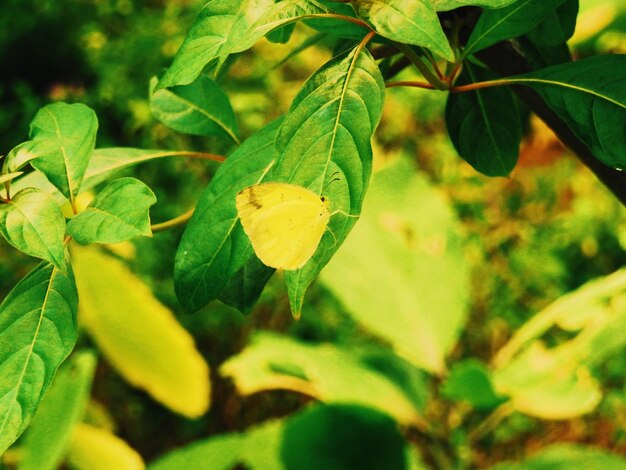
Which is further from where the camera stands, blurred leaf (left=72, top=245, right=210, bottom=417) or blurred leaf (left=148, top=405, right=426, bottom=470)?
blurred leaf (left=72, top=245, right=210, bottom=417)

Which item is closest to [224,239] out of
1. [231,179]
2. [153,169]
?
[231,179]

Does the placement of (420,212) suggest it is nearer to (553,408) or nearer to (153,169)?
(553,408)

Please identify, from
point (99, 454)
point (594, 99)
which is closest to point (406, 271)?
point (99, 454)

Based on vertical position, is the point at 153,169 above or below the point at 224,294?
below

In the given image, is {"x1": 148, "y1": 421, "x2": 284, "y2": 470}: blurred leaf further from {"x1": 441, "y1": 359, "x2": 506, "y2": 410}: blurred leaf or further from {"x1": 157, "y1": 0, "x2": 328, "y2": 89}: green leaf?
{"x1": 157, "y1": 0, "x2": 328, "y2": 89}: green leaf

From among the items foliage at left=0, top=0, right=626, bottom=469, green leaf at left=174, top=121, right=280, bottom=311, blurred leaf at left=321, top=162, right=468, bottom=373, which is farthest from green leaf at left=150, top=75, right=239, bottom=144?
blurred leaf at left=321, top=162, right=468, bottom=373

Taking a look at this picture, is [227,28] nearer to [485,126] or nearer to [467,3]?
[467,3]

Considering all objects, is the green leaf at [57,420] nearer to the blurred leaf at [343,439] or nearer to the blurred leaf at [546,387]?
the blurred leaf at [343,439]
